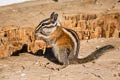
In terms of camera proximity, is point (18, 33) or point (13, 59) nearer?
point (13, 59)

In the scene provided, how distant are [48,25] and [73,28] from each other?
3.04 m

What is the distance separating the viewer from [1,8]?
12.7 metres

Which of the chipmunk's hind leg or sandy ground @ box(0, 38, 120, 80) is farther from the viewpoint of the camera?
the chipmunk's hind leg

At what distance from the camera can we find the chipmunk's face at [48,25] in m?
7.03

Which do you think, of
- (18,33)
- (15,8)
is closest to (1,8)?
(15,8)

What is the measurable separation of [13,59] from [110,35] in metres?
3.77

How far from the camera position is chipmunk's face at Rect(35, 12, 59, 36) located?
277 inches

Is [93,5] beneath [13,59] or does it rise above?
above

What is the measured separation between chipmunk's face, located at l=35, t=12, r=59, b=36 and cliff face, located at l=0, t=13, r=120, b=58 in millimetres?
1799

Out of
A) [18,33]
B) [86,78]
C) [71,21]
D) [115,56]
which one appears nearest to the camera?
[86,78]

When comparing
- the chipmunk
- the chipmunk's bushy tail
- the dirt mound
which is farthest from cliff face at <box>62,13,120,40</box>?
the chipmunk

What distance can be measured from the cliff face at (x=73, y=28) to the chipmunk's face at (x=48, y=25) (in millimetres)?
1799

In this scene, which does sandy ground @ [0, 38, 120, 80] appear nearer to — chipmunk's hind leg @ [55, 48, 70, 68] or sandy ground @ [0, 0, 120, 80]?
sandy ground @ [0, 0, 120, 80]

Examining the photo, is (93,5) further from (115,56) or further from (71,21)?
(115,56)
